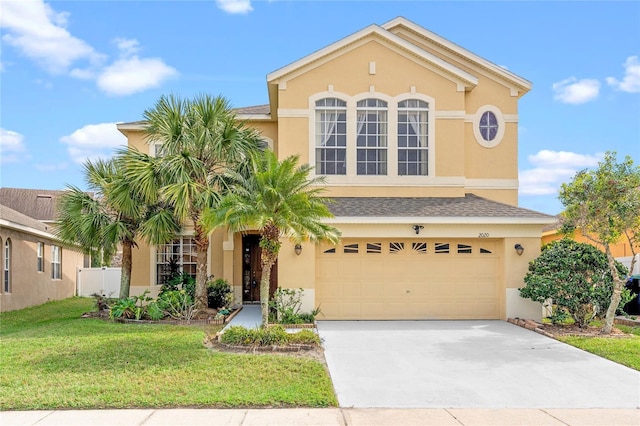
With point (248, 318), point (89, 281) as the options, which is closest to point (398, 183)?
point (248, 318)

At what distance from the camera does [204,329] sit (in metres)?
13.3

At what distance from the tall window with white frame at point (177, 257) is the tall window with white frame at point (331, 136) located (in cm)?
564

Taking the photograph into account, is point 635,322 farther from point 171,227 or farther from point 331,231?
point 171,227

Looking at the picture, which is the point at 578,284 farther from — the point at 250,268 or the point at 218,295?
the point at 250,268

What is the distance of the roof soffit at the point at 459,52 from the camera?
1777cm

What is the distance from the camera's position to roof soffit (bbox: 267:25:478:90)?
16094 millimetres

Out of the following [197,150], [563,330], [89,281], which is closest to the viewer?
[563,330]

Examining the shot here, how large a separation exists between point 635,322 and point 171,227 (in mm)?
13246

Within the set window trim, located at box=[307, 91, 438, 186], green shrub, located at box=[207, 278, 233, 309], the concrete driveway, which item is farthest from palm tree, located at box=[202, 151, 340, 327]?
green shrub, located at box=[207, 278, 233, 309]

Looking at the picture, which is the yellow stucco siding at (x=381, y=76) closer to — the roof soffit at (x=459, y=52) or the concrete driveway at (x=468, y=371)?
the roof soffit at (x=459, y=52)

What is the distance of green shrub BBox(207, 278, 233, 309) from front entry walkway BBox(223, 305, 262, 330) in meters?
0.60

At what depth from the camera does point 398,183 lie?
16.3 meters

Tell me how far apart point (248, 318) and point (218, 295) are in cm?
196

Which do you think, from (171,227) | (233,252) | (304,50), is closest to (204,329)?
(171,227)
